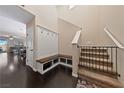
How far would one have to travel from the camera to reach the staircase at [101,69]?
2235mm

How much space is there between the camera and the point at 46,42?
4.76 metres

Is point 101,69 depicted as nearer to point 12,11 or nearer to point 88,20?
point 88,20

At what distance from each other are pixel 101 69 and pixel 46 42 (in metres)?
2.98

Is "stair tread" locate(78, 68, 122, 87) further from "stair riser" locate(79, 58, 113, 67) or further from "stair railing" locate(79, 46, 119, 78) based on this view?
"stair riser" locate(79, 58, 113, 67)

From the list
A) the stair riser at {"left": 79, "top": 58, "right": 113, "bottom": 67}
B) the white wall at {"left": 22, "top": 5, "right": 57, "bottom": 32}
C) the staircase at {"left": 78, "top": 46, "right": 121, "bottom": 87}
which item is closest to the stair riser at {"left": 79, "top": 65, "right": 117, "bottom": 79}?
the staircase at {"left": 78, "top": 46, "right": 121, "bottom": 87}

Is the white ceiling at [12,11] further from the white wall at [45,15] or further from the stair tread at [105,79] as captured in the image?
the stair tread at [105,79]

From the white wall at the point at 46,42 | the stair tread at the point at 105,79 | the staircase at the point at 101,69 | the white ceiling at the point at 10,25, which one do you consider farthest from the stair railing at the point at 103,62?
the white ceiling at the point at 10,25

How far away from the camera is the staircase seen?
2.24 meters

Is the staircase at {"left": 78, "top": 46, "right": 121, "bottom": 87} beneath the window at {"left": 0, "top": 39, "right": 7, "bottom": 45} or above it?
beneath

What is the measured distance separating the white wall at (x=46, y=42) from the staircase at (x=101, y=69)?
6.19ft

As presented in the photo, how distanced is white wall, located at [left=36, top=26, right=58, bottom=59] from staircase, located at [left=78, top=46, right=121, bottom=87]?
74.2 inches
